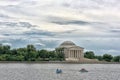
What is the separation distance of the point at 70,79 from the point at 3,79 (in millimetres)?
12864

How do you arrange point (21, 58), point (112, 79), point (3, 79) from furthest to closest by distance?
1. point (21, 58)
2. point (112, 79)
3. point (3, 79)

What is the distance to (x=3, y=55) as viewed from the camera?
195 m

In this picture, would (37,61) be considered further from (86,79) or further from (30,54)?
(86,79)

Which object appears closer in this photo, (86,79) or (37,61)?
(86,79)

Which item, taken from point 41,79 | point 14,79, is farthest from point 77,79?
point 14,79

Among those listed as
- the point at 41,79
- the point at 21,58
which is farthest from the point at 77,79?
the point at 21,58

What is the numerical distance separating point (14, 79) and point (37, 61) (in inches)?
4759

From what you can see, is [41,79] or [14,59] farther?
[14,59]

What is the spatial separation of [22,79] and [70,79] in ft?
30.9

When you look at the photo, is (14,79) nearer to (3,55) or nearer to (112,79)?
(112,79)

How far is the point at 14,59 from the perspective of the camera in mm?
194125

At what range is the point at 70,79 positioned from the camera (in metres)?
80.1

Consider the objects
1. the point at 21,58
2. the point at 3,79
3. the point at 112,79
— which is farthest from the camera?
the point at 21,58

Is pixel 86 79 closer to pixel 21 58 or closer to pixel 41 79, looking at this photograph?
pixel 41 79
